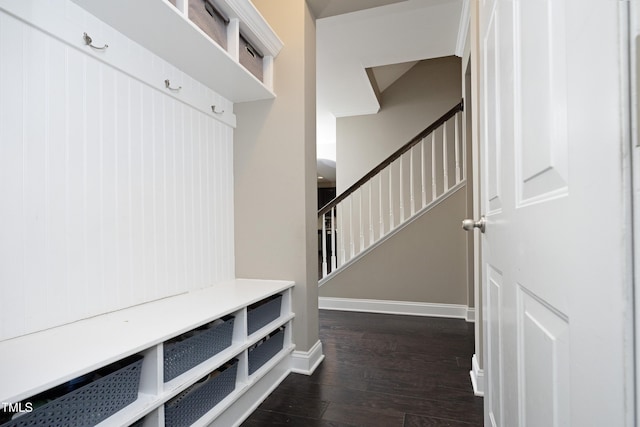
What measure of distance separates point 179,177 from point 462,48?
2614 millimetres

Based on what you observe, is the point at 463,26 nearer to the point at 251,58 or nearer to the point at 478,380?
the point at 251,58

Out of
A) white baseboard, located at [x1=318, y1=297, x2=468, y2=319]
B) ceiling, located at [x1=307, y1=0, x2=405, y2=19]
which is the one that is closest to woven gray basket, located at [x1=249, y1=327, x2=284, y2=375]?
white baseboard, located at [x1=318, y1=297, x2=468, y2=319]

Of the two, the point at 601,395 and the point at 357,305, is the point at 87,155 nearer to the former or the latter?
the point at 601,395

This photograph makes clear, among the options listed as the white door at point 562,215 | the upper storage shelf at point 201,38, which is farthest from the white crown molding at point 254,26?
the white door at point 562,215

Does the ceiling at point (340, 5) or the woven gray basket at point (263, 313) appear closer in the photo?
the woven gray basket at point (263, 313)

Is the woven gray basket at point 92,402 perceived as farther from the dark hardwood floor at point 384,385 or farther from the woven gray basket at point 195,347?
the dark hardwood floor at point 384,385

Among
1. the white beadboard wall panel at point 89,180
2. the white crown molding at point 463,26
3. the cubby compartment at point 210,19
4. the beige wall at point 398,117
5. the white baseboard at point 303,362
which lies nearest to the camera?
the white beadboard wall panel at point 89,180

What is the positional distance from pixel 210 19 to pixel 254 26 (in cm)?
34

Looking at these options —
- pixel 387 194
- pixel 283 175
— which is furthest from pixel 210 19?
pixel 387 194

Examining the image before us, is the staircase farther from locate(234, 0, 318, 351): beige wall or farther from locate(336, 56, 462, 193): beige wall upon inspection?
locate(234, 0, 318, 351): beige wall

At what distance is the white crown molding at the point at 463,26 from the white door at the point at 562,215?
5.61ft

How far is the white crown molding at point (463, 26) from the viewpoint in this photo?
227 cm

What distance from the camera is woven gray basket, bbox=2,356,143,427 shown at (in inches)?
30.7

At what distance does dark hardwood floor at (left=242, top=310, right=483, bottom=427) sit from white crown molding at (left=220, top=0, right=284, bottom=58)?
1999 mm
